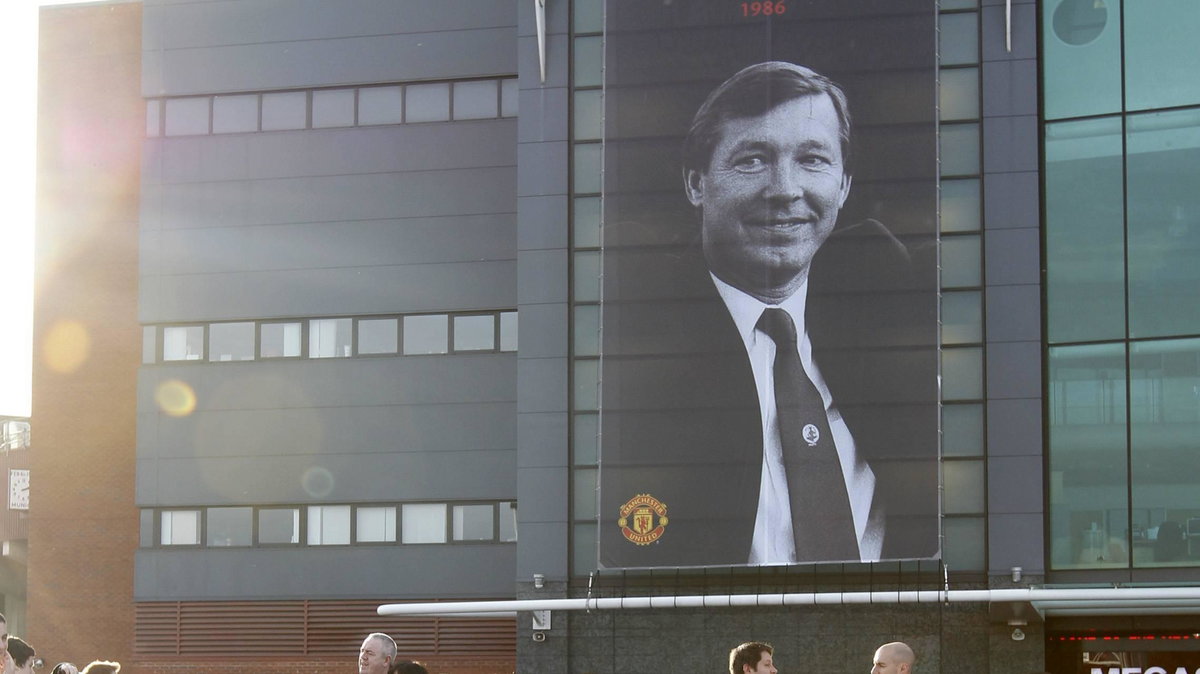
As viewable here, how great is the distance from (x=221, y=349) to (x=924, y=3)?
14.9m

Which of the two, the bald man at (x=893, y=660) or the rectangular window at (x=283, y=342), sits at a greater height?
the rectangular window at (x=283, y=342)

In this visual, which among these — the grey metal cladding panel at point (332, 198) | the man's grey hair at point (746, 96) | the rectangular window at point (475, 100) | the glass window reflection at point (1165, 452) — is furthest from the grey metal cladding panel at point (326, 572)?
Answer: the glass window reflection at point (1165, 452)


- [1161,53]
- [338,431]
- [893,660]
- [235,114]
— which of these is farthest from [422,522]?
[893,660]

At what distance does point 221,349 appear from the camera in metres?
35.4

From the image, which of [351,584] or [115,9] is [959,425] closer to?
[351,584]

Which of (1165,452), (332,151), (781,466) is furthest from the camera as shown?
(332,151)

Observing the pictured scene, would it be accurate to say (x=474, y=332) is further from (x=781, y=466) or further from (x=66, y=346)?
(x=66, y=346)

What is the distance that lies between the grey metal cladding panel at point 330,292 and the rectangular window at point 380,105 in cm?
285

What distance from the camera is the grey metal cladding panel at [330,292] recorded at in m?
34.0

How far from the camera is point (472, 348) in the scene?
34.1 m

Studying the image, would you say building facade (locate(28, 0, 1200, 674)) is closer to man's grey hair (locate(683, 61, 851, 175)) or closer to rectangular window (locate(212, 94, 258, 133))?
rectangular window (locate(212, 94, 258, 133))

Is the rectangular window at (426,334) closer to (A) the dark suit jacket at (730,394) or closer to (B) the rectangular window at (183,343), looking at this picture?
(B) the rectangular window at (183,343)

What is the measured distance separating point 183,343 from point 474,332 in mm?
5998

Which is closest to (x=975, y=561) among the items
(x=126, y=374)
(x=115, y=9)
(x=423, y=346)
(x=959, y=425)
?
(x=959, y=425)
